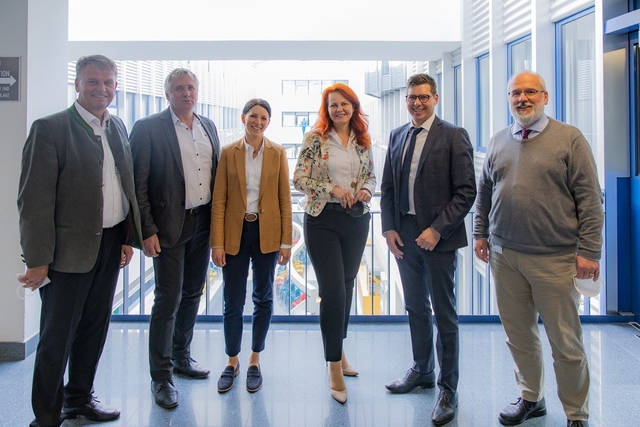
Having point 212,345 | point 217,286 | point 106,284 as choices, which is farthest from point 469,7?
point 217,286

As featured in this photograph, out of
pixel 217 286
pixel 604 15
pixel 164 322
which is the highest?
pixel 604 15

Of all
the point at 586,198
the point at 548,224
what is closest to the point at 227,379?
the point at 548,224

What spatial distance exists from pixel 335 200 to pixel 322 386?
1.15m

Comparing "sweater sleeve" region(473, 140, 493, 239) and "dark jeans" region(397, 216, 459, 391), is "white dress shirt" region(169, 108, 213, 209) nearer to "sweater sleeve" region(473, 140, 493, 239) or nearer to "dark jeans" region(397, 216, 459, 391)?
"dark jeans" region(397, 216, 459, 391)

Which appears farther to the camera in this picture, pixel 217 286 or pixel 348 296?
pixel 217 286

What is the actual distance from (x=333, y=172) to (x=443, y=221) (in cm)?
68

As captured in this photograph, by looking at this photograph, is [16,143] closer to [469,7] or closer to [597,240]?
[597,240]

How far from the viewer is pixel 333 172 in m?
2.78

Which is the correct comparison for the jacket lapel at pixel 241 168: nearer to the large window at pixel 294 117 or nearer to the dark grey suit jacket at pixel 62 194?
the dark grey suit jacket at pixel 62 194

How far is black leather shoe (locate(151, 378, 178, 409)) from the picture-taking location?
267 centimetres

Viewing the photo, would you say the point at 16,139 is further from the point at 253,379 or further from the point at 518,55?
the point at 518,55

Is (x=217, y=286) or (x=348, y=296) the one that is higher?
(x=348, y=296)

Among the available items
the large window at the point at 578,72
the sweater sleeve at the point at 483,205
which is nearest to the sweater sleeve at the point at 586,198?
the sweater sleeve at the point at 483,205

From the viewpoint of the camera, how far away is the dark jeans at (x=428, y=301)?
2590mm
